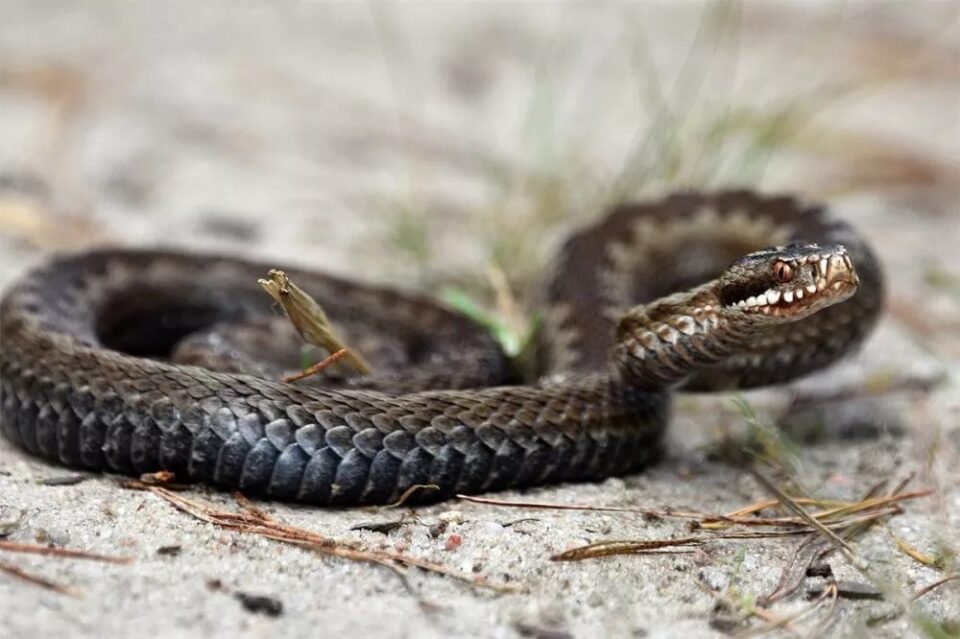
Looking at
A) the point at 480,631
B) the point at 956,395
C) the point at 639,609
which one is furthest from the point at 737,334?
the point at 956,395

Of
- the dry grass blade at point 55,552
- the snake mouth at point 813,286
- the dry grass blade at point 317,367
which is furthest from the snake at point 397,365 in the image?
the dry grass blade at point 55,552

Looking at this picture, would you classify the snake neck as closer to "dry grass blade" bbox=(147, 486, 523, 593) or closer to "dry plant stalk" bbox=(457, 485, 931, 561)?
"dry plant stalk" bbox=(457, 485, 931, 561)

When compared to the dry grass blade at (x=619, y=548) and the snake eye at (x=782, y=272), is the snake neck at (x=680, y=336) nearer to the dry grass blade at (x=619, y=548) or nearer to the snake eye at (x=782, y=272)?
the snake eye at (x=782, y=272)

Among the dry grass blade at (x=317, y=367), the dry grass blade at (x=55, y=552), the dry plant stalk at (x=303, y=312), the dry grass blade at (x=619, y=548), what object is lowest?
the dry grass blade at (x=55, y=552)

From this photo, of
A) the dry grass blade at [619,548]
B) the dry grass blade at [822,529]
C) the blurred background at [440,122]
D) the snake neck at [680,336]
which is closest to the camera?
the dry grass blade at [619,548]

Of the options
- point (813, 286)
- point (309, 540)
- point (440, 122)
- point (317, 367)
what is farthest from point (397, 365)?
point (440, 122)

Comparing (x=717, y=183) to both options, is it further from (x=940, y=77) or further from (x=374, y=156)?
(x=940, y=77)

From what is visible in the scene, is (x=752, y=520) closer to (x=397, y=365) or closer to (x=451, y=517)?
(x=451, y=517)
